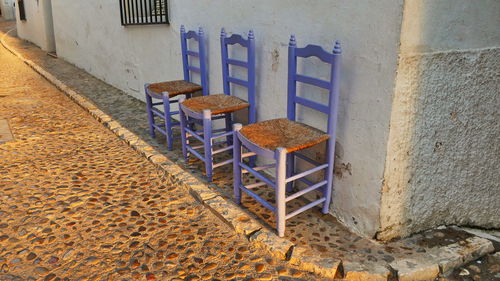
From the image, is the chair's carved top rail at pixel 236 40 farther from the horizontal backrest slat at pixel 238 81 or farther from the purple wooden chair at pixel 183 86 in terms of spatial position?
the purple wooden chair at pixel 183 86

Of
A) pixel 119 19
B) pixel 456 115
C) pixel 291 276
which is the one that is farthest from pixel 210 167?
pixel 119 19

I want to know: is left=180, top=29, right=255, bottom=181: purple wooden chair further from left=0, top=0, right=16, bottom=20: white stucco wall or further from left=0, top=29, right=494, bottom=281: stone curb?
left=0, top=0, right=16, bottom=20: white stucco wall

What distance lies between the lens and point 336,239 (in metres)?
2.51

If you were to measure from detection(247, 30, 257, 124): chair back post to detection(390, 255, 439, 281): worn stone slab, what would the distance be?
1.64m

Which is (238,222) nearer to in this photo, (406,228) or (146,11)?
(406,228)

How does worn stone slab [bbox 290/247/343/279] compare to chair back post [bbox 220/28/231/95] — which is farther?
chair back post [bbox 220/28/231/95]

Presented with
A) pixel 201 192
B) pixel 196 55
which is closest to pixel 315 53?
pixel 201 192

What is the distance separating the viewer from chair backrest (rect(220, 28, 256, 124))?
316 cm

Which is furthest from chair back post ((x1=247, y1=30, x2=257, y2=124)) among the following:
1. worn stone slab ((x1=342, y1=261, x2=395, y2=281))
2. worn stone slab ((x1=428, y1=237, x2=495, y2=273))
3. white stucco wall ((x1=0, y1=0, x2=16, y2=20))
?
white stucco wall ((x1=0, y1=0, x2=16, y2=20))

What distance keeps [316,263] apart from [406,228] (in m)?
0.69

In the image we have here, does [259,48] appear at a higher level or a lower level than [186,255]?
higher

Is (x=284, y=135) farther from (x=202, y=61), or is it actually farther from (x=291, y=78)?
(x=202, y=61)

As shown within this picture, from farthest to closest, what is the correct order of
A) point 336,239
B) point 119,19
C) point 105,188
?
1. point 119,19
2. point 105,188
3. point 336,239

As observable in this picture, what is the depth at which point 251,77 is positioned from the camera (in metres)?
3.23
